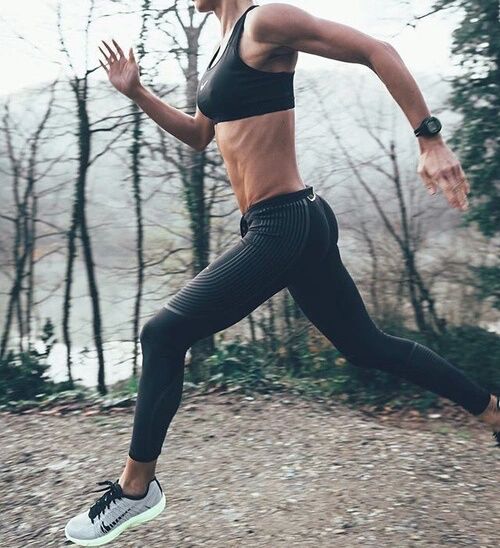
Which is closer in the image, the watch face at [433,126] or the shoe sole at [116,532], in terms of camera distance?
the watch face at [433,126]

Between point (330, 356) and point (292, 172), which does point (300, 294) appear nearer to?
point (292, 172)

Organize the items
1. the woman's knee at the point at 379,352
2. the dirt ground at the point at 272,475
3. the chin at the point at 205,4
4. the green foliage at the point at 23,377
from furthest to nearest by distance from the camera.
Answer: the green foliage at the point at 23,377 < the dirt ground at the point at 272,475 < the woman's knee at the point at 379,352 < the chin at the point at 205,4

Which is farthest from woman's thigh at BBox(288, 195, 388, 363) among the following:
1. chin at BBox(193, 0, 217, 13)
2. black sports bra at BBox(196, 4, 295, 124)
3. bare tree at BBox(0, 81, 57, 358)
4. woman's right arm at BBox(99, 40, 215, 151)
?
bare tree at BBox(0, 81, 57, 358)

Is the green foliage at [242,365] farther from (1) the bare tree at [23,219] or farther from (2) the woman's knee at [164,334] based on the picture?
(2) the woman's knee at [164,334]

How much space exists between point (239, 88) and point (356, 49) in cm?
40

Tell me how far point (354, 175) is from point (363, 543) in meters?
2.95

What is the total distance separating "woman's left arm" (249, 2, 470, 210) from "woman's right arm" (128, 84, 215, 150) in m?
0.81

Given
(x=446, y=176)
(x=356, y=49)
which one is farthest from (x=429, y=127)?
(x=356, y=49)

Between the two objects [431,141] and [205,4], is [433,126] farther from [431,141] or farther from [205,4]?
[205,4]

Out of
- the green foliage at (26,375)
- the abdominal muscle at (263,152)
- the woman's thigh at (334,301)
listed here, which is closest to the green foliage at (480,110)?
the woman's thigh at (334,301)

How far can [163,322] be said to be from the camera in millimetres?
2348

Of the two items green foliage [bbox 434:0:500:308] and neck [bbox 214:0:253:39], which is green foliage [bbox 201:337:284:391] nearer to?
green foliage [bbox 434:0:500:308]

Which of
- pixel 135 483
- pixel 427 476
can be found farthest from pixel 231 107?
pixel 427 476

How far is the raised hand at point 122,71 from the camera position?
2838 mm
